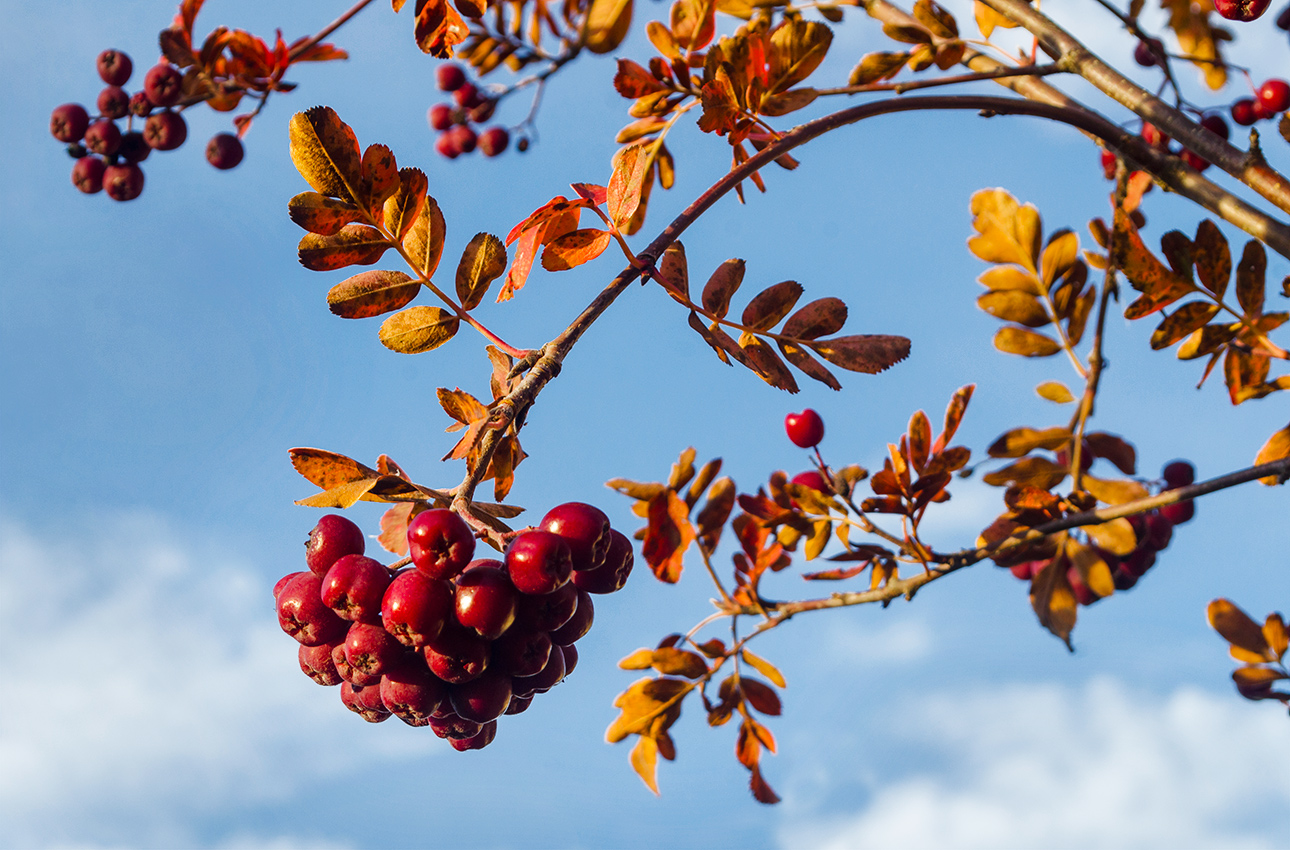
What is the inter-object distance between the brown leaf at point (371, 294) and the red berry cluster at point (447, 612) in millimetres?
302

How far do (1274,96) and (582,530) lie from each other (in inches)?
107

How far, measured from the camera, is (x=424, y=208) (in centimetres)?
134

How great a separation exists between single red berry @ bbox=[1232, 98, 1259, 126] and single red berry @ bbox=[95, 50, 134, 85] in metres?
3.50

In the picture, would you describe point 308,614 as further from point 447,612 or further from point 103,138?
point 103,138

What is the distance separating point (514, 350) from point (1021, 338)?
0.95 m

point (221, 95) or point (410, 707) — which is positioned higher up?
point (221, 95)

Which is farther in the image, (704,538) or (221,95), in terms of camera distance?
(221,95)

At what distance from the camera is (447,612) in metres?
1.16

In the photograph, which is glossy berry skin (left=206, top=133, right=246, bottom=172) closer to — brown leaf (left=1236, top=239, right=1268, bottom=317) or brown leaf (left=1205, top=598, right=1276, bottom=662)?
brown leaf (left=1236, top=239, right=1268, bottom=317)

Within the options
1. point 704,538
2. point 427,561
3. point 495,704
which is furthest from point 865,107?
point 495,704

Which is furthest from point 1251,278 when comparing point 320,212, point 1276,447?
point 320,212

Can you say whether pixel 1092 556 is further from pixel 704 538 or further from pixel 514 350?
→ pixel 514 350

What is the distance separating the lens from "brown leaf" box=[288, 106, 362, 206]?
1181 millimetres

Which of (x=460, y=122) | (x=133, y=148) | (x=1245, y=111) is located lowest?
(x=1245, y=111)
